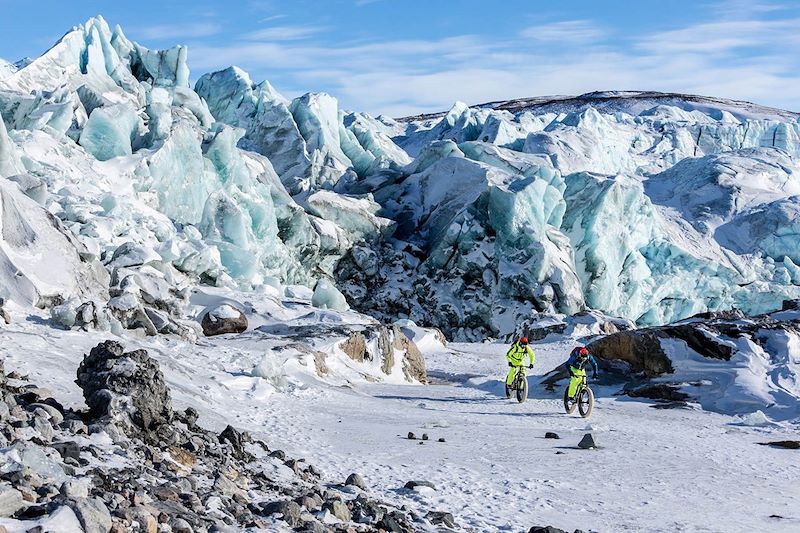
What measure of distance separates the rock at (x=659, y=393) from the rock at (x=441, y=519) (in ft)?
36.7

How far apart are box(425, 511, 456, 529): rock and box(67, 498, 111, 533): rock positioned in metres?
3.12

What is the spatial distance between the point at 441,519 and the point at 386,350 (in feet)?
49.0

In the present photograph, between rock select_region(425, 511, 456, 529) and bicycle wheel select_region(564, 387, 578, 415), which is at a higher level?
bicycle wheel select_region(564, 387, 578, 415)

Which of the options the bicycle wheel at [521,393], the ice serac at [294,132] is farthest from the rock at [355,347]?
the ice serac at [294,132]

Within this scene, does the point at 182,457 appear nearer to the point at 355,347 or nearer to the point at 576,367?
the point at 576,367

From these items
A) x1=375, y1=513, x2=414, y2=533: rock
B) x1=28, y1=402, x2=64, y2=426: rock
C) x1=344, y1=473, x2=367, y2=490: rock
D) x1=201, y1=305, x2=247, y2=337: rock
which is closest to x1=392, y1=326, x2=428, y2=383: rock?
x1=201, y1=305, x2=247, y2=337: rock

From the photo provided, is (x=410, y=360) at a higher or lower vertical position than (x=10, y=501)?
lower

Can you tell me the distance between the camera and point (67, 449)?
19.0ft

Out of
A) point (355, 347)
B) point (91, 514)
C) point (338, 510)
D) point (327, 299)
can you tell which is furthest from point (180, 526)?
point (327, 299)

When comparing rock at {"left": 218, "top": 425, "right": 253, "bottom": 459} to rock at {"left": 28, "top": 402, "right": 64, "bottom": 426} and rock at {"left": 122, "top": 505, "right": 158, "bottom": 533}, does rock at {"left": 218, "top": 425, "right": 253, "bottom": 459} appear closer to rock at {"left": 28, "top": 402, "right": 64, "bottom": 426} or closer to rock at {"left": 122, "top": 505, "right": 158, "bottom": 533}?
rock at {"left": 28, "top": 402, "right": 64, "bottom": 426}

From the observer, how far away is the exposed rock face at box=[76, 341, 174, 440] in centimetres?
746

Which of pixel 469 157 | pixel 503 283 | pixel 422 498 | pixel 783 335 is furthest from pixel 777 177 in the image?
pixel 422 498

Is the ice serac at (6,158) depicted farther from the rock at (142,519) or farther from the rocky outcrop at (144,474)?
the rock at (142,519)

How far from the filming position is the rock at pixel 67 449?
19.0ft
